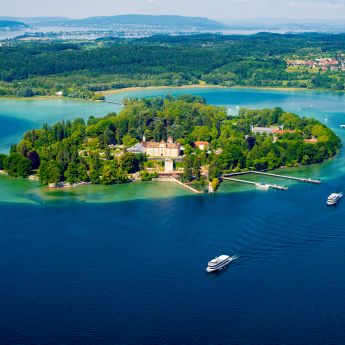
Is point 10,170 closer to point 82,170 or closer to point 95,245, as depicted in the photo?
point 82,170

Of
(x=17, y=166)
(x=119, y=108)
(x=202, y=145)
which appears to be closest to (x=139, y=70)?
(x=119, y=108)

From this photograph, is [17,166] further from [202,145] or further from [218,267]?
[218,267]

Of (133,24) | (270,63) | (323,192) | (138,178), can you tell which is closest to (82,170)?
(138,178)

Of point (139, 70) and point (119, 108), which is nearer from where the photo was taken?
point (119, 108)

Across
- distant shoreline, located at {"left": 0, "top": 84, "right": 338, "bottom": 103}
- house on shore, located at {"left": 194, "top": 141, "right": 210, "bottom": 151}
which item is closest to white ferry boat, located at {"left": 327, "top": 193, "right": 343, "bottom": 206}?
house on shore, located at {"left": 194, "top": 141, "right": 210, "bottom": 151}

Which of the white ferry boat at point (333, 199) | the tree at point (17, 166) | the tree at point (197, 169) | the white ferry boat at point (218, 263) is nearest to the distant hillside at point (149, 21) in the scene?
the tree at point (17, 166)

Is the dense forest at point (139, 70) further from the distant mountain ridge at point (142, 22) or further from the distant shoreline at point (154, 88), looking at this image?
the distant mountain ridge at point (142, 22)
